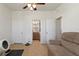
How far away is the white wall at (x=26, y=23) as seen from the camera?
24.1 ft

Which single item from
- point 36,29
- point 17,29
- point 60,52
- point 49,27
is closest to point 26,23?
point 17,29

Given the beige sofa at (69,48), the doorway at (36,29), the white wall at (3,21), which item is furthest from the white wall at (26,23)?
the beige sofa at (69,48)

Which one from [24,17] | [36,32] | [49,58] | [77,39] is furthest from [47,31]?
[49,58]

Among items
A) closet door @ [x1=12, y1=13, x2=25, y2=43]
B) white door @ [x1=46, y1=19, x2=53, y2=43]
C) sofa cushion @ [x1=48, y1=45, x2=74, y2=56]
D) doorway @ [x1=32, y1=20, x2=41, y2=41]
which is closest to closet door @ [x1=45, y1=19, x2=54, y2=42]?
white door @ [x1=46, y1=19, x2=53, y2=43]

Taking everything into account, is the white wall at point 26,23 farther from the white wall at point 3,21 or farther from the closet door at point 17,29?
the white wall at point 3,21

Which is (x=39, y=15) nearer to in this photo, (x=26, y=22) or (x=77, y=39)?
(x=26, y=22)

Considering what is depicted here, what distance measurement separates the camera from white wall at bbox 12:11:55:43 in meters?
7.33

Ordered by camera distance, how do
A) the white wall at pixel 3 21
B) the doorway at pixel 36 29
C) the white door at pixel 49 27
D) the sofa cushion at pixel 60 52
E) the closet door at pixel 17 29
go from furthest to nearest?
1. the doorway at pixel 36 29
2. the closet door at pixel 17 29
3. the white door at pixel 49 27
4. the white wall at pixel 3 21
5. the sofa cushion at pixel 60 52

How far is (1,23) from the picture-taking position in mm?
5023

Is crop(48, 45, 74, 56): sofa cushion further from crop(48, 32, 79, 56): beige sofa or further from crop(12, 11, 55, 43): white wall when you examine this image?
crop(12, 11, 55, 43): white wall

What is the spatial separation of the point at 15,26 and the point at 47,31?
213cm

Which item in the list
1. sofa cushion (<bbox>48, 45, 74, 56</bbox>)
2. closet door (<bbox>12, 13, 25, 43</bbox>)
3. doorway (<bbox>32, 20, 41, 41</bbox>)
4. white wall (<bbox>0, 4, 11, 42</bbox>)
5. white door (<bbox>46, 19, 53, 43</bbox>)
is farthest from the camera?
doorway (<bbox>32, 20, 41, 41</bbox>)

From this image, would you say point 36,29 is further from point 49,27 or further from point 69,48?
point 69,48

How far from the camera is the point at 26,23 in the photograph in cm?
755
